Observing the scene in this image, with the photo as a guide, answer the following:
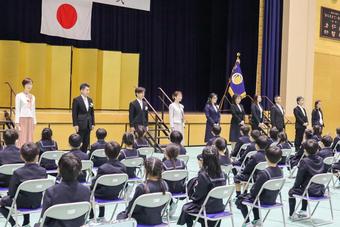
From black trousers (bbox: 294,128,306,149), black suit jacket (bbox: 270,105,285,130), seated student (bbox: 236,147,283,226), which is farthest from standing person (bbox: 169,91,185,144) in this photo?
seated student (bbox: 236,147,283,226)

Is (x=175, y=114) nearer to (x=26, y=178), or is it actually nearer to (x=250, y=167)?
(x=250, y=167)

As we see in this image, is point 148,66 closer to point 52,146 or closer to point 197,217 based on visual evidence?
point 52,146

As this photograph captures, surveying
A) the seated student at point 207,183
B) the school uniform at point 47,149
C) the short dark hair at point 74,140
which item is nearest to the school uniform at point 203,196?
the seated student at point 207,183

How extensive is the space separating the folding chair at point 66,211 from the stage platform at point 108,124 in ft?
26.9

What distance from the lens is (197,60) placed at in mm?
18531

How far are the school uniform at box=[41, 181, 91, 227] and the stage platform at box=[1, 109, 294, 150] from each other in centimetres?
809

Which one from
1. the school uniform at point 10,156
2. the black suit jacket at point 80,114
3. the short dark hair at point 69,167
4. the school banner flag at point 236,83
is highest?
the school banner flag at point 236,83

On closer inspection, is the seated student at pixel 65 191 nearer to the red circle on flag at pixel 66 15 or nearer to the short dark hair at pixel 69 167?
the short dark hair at pixel 69 167

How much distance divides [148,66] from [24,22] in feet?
15.0

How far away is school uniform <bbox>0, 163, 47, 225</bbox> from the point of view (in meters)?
4.61

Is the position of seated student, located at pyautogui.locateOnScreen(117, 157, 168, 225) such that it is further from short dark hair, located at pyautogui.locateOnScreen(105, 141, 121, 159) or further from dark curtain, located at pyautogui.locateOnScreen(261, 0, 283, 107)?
dark curtain, located at pyautogui.locateOnScreen(261, 0, 283, 107)

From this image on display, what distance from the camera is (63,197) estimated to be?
150 inches

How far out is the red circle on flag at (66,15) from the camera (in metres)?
13.8

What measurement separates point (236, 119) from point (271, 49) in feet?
19.3
